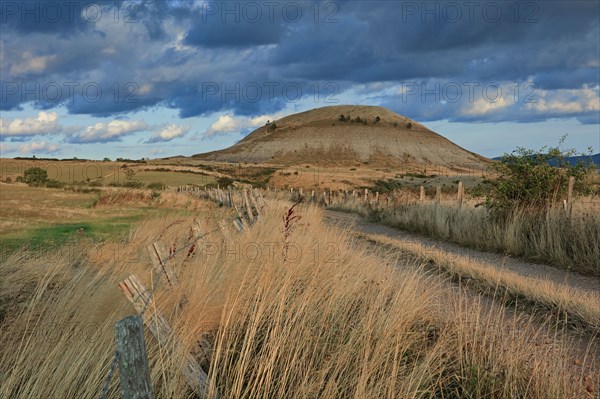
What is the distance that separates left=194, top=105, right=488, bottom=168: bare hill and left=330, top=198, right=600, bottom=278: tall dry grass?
99535 mm

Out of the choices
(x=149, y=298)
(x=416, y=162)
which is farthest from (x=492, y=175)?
(x=416, y=162)

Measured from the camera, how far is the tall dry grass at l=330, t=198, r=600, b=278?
32.5 ft

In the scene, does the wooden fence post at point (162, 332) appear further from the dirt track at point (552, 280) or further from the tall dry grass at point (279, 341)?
the dirt track at point (552, 280)

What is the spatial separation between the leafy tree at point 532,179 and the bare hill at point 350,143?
100786mm

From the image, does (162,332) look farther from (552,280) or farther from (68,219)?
(68,219)

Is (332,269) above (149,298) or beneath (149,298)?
beneath

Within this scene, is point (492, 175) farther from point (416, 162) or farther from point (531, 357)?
point (416, 162)

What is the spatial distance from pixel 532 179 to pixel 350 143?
11401 cm

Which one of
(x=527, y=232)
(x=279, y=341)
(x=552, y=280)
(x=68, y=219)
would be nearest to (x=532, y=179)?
(x=527, y=232)

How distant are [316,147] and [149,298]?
405 feet

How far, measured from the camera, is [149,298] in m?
3.72

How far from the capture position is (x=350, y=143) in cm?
12650

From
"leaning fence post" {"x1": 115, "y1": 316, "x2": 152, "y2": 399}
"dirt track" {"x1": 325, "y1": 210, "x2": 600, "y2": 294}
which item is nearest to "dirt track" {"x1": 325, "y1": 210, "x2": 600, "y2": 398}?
"dirt track" {"x1": 325, "y1": 210, "x2": 600, "y2": 294}

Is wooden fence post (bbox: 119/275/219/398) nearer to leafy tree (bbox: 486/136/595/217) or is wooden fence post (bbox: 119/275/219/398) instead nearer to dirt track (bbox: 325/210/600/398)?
dirt track (bbox: 325/210/600/398)
